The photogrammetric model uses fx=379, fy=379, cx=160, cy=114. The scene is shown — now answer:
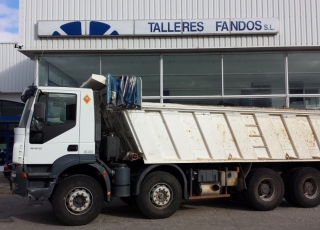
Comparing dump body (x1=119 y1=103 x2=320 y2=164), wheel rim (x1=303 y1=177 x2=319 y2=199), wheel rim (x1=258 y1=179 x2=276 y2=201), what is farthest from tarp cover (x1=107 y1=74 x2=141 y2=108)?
wheel rim (x1=303 y1=177 x2=319 y2=199)

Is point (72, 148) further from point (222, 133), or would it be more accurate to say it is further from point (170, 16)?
point (170, 16)

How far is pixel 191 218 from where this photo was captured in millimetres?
8680

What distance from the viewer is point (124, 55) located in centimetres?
1522

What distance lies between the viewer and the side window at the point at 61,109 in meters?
7.88

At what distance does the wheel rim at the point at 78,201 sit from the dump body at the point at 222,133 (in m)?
1.46

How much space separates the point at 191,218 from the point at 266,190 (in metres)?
2.18

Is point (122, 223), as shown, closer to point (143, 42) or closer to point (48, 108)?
point (48, 108)

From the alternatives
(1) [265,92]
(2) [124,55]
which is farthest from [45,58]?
(1) [265,92]

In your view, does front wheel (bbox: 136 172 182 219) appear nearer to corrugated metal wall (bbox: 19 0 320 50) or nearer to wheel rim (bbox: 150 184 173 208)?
wheel rim (bbox: 150 184 173 208)

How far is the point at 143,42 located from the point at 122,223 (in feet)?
27.3

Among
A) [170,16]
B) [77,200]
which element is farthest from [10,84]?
[77,200]

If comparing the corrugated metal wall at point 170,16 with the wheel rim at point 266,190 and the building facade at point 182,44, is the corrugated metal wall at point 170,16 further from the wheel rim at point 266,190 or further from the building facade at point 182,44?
the wheel rim at point 266,190

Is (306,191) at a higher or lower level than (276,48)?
lower

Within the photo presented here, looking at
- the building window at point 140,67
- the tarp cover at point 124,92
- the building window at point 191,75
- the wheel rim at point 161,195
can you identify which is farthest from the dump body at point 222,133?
the building window at point 140,67
